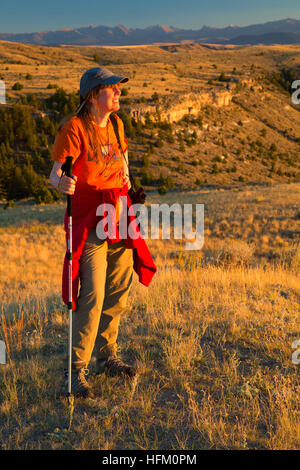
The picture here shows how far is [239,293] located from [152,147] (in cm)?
4225

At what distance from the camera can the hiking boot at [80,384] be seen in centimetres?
300

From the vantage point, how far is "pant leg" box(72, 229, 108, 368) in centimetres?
304

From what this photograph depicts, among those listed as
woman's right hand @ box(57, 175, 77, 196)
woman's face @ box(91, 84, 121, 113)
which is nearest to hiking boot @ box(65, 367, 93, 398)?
woman's right hand @ box(57, 175, 77, 196)

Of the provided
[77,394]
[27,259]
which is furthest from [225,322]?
[27,259]

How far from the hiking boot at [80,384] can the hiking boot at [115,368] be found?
260mm

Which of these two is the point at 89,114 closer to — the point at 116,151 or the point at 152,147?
the point at 116,151

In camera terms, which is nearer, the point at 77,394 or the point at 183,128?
the point at 77,394

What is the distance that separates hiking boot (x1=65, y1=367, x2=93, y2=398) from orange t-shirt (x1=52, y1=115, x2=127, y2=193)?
1398 millimetres

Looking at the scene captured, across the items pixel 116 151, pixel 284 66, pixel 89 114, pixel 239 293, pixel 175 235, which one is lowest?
pixel 175 235

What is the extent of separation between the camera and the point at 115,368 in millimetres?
3299

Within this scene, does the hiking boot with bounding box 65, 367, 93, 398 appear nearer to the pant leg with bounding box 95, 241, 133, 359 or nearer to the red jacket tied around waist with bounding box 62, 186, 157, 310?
the pant leg with bounding box 95, 241, 133, 359

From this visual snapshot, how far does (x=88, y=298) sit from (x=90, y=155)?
3.52 feet

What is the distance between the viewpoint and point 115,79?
9.82 feet

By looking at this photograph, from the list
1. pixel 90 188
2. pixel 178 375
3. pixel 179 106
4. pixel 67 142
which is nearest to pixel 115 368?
pixel 178 375
